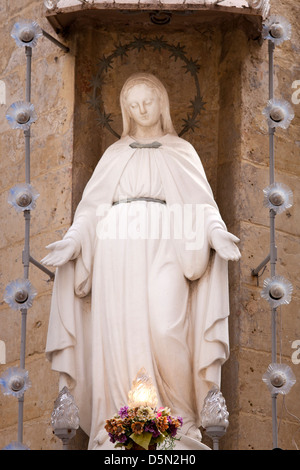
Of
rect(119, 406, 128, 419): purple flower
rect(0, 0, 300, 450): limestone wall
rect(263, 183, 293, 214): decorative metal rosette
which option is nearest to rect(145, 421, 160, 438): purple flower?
rect(119, 406, 128, 419): purple flower

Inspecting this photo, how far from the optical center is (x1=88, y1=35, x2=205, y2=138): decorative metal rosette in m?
10.4

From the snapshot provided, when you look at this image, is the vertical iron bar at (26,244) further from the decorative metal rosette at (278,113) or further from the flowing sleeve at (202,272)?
the decorative metal rosette at (278,113)

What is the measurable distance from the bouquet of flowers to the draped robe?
0.72m

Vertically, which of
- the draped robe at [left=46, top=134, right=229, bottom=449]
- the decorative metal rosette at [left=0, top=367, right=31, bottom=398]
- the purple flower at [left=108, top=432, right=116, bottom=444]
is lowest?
the purple flower at [left=108, top=432, right=116, bottom=444]

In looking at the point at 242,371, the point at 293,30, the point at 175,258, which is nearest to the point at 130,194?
the point at 175,258

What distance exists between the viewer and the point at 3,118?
10.9 m

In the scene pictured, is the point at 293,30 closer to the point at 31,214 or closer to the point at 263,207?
the point at 263,207

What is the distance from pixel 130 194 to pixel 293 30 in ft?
6.46

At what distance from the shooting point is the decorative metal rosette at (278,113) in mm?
9750

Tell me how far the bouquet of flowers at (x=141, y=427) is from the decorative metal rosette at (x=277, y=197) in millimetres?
1782

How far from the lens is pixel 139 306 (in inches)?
362

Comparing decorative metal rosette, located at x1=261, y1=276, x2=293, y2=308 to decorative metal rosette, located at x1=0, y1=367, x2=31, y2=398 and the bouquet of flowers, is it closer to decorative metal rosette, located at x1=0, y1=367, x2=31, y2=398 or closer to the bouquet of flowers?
the bouquet of flowers

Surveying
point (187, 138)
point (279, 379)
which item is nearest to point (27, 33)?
point (187, 138)

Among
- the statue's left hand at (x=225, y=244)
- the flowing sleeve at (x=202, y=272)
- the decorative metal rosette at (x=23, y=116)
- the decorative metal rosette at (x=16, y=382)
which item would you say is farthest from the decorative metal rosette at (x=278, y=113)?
the decorative metal rosette at (x=16, y=382)
